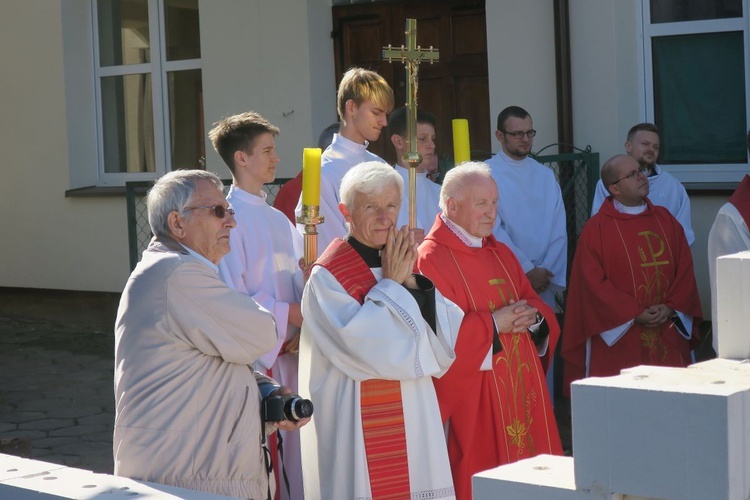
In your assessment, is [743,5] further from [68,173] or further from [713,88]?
[68,173]

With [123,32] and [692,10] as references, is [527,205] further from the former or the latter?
[123,32]

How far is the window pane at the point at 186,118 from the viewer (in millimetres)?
10656

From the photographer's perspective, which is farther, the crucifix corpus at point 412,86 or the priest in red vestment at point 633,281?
the priest in red vestment at point 633,281

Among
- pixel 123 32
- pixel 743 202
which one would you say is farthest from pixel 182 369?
pixel 123 32

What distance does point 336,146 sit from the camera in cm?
566

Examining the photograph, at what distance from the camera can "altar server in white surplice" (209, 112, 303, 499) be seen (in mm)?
4898

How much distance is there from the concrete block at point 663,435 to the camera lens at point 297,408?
1411mm

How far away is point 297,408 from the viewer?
3666 mm

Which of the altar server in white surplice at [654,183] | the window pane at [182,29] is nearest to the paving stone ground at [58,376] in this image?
the window pane at [182,29]

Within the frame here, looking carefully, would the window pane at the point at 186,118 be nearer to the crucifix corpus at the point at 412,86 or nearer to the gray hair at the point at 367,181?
the crucifix corpus at the point at 412,86

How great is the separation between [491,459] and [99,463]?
2.67m

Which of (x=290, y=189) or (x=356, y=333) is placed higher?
(x=290, y=189)

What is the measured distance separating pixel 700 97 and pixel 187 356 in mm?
5568

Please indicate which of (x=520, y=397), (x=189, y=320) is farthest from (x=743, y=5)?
(x=189, y=320)
